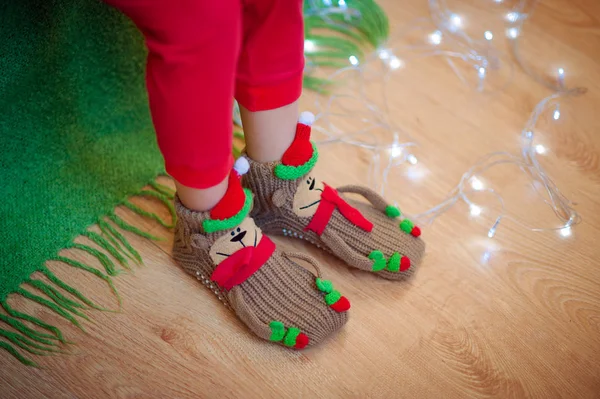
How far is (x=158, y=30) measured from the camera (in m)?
0.53

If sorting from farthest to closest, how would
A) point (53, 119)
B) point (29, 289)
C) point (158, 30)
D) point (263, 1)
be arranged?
1. point (53, 119)
2. point (29, 289)
3. point (263, 1)
4. point (158, 30)

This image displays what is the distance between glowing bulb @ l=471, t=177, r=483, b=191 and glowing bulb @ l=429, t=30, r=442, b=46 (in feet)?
1.29

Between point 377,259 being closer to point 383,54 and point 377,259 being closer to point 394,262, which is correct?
point 394,262

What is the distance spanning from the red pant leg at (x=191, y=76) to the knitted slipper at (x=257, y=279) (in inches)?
4.3

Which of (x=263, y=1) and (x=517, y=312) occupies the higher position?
(x=263, y=1)

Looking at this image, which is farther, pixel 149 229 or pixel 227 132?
pixel 149 229

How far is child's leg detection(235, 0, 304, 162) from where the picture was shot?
662 mm

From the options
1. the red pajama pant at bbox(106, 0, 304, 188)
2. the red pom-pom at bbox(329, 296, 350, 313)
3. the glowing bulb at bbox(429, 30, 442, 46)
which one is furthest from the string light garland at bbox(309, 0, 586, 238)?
the red pajama pant at bbox(106, 0, 304, 188)

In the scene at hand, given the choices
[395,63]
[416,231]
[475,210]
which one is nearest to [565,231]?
[475,210]

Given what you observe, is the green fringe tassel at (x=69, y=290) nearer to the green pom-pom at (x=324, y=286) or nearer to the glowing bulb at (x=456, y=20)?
the green pom-pom at (x=324, y=286)

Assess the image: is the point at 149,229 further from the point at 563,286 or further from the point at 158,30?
the point at 563,286

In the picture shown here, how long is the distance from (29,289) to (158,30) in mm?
514

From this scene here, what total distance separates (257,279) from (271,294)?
0.10 feet

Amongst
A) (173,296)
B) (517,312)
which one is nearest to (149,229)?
(173,296)
